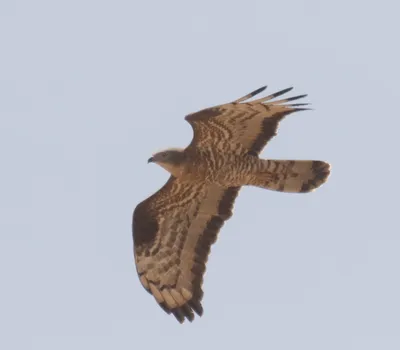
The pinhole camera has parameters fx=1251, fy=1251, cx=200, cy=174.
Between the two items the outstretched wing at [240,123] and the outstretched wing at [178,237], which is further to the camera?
the outstretched wing at [178,237]

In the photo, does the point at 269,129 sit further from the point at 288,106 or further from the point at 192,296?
the point at 192,296

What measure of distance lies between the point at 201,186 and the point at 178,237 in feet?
2.63

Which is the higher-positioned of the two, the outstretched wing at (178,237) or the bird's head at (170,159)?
the bird's head at (170,159)

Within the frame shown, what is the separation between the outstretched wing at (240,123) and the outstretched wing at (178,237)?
76cm

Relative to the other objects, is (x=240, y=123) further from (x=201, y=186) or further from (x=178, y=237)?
(x=178, y=237)

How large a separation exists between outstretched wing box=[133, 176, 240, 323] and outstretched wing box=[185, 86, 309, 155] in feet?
2.48

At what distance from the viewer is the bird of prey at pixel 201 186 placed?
1611cm

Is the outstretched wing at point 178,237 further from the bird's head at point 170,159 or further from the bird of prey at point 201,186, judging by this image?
the bird's head at point 170,159

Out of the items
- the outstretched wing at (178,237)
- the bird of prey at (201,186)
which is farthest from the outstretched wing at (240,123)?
the outstretched wing at (178,237)

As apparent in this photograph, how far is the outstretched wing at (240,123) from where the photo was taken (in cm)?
1582

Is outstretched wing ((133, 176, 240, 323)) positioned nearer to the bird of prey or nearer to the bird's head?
the bird of prey

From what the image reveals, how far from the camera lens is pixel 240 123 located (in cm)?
1616

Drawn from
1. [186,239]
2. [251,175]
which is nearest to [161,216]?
[186,239]

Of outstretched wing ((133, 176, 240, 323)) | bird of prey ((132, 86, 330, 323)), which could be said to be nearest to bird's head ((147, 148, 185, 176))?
bird of prey ((132, 86, 330, 323))
